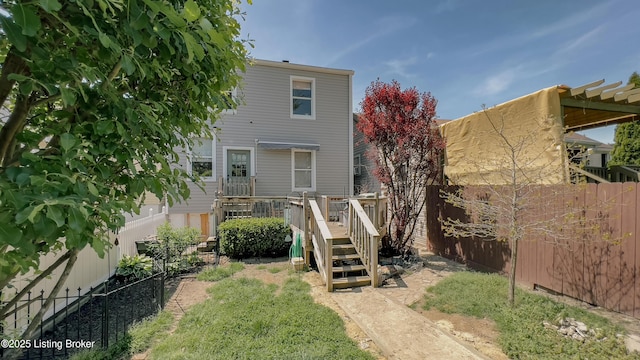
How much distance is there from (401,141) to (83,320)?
23.0 ft

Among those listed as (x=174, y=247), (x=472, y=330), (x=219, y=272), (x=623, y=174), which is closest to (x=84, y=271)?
(x=174, y=247)

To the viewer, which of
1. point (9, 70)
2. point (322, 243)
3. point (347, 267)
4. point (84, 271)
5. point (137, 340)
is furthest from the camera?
point (322, 243)

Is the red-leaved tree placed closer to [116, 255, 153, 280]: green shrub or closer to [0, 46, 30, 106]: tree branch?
[116, 255, 153, 280]: green shrub

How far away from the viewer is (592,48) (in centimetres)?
845

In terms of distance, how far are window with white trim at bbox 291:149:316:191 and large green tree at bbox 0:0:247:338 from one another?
959cm

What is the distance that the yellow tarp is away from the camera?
4950 mm

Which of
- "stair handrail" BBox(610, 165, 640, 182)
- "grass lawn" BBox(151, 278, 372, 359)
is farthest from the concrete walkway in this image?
"stair handrail" BBox(610, 165, 640, 182)

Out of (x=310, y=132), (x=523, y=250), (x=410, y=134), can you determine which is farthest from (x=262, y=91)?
(x=523, y=250)

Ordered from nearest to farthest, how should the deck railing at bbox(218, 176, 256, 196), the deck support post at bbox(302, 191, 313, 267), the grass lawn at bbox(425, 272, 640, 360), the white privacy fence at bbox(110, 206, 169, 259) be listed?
the grass lawn at bbox(425, 272, 640, 360)
the white privacy fence at bbox(110, 206, 169, 259)
the deck support post at bbox(302, 191, 313, 267)
the deck railing at bbox(218, 176, 256, 196)

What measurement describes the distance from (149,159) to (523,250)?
6.75 m

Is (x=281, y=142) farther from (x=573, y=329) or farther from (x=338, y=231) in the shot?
(x=573, y=329)

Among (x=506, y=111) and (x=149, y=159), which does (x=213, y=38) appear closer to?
(x=149, y=159)

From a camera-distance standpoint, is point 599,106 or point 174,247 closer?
point 599,106

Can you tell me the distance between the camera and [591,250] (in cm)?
443
